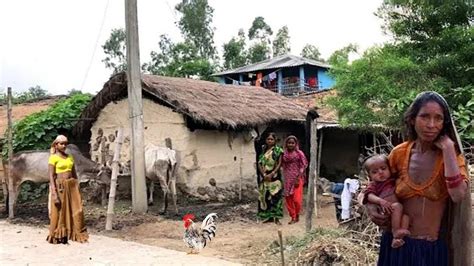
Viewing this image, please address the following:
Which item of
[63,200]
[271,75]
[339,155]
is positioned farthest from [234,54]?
[63,200]

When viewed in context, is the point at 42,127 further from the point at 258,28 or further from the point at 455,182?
the point at 258,28

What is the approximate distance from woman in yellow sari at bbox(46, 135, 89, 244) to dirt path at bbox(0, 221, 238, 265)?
18 centimetres

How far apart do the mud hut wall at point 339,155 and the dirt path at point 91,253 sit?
366 inches

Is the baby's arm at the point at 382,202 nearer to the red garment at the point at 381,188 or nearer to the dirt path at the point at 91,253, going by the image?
the red garment at the point at 381,188

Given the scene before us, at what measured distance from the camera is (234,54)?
39125 millimetres

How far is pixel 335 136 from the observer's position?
16391 millimetres

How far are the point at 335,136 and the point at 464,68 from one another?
733cm

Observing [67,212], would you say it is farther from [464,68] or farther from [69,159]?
[464,68]

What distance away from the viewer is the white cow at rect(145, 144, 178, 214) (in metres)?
10.9

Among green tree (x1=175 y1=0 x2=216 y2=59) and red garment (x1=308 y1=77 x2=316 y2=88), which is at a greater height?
green tree (x1=175 y1=0 x2=216 y2=59)

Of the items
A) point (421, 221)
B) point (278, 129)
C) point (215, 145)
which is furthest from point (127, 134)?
point (421, 221)

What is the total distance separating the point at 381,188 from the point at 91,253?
5360 millimetres

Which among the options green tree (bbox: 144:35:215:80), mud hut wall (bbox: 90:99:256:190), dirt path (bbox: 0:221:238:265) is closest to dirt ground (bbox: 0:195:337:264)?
dirt path (bbox: 0:221:238:265)

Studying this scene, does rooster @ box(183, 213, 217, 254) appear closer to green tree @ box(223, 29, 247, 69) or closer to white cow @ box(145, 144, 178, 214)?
white cow @ box(145, 144, 178, 214)
